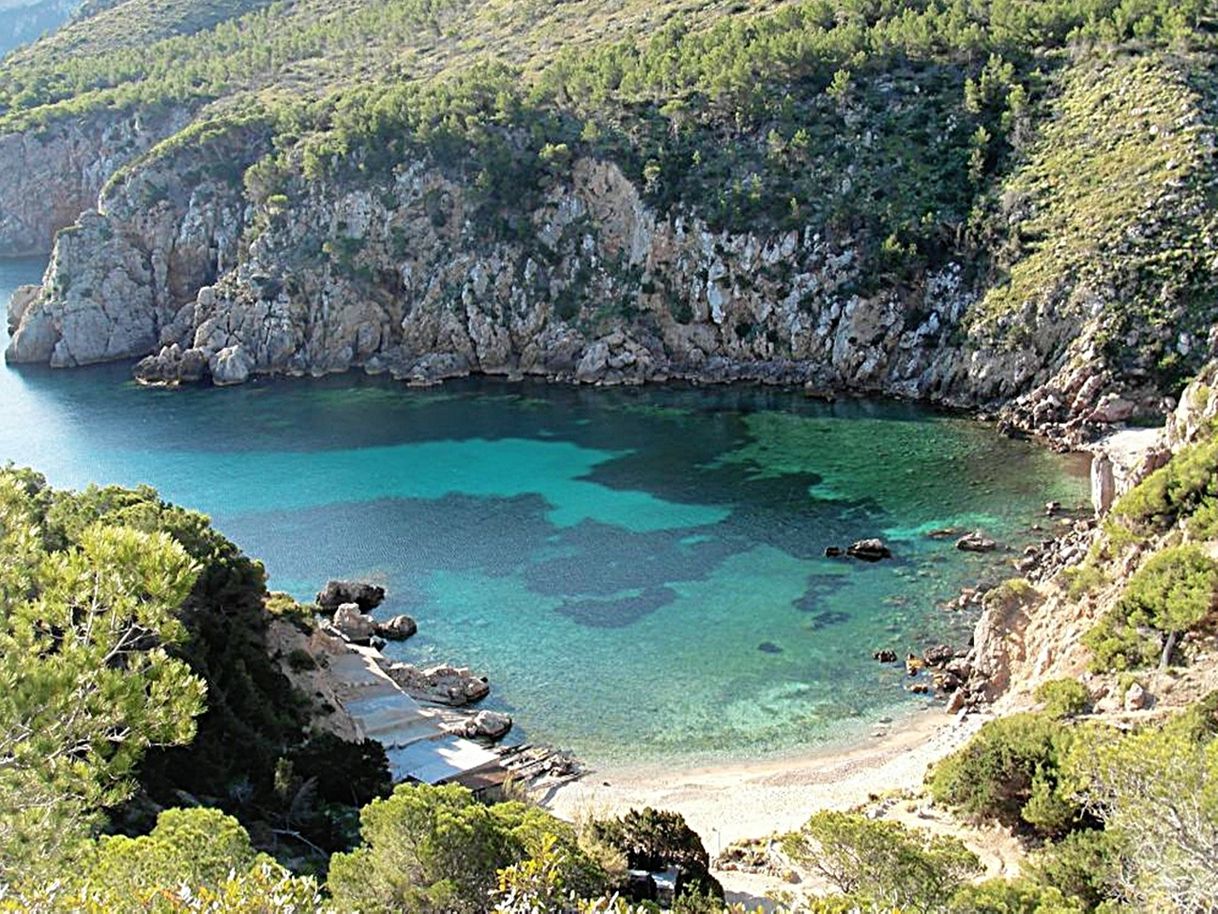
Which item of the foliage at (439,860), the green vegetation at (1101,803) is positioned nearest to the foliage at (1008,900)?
the green vegetation at (1101,803)

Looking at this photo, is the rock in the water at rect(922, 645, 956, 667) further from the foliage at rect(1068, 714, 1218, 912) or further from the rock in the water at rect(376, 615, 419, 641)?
the rock in the water at rect(376, 615, 419, 641)

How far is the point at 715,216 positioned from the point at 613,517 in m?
32.7

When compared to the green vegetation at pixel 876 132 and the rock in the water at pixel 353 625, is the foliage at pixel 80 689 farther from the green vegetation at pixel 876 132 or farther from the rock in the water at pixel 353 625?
the green vegetation at pixel 876 132

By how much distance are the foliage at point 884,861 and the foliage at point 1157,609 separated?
30.1 feet

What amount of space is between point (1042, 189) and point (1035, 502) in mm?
27789

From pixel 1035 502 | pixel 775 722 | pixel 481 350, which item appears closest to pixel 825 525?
pixel 1035 502

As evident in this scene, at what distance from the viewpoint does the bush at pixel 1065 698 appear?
27.4m

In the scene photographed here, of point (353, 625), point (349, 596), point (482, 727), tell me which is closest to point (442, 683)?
point (482, 727)

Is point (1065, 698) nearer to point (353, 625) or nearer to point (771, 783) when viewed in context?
point (771, 783)

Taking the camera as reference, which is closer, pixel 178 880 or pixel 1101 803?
pixel 178 880

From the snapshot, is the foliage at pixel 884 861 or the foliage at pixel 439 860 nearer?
the foliage at pixel 439 860

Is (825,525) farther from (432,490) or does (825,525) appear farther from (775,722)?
(432,490)

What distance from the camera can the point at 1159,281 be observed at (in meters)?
63.0

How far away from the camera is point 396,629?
4362cm
